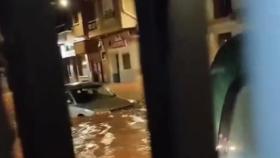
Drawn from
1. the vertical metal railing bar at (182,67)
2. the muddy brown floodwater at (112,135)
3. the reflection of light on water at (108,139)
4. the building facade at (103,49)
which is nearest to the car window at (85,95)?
A: the muddy brown floodwater at (112,135)

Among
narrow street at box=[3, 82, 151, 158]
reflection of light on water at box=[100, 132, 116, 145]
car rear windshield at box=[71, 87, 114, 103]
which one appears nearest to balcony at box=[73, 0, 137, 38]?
car rear windshield at box=[71, 87, 114, 103]

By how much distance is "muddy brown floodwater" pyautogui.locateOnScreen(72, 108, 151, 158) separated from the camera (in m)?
3.71

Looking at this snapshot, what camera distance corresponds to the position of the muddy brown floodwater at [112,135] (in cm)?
371

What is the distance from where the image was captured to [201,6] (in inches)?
19.0

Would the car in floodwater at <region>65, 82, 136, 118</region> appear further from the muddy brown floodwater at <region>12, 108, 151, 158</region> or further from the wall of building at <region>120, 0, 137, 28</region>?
the wall of building at <region>120, 0, 137, 28</region>

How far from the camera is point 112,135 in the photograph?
4.72 meters

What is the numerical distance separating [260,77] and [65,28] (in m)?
0.24

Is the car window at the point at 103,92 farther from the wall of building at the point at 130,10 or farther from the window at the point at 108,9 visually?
the wall of building at the point at 130,10

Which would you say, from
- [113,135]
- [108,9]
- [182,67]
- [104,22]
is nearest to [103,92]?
[113,135]

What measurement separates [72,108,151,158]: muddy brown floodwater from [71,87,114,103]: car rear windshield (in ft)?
2.44

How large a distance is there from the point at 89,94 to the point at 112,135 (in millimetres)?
2509

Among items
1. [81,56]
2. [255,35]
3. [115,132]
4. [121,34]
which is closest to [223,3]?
[255,35]

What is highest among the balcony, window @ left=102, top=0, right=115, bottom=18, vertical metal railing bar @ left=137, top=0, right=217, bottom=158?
window @ left=102, top=0, right=115, bottom=18

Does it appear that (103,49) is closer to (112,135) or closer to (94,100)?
(94,100)
